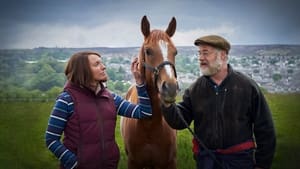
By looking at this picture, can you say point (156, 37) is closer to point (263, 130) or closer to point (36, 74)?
point (263, 130)

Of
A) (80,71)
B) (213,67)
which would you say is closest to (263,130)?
(213,67)

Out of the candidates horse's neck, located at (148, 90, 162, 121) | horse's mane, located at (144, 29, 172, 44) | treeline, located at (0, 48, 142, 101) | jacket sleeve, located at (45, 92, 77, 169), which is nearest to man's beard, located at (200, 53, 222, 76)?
horse's mane, located at (144, 29, 172, 44)

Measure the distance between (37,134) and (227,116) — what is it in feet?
10.8

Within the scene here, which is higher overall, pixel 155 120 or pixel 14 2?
pixel 14 2

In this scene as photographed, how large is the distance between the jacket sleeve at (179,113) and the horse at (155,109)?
11 cm

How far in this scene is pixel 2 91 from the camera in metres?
5.15

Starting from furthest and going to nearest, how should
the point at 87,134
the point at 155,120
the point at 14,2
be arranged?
the point at 14,2
the point at 155,120
the point at 87,134

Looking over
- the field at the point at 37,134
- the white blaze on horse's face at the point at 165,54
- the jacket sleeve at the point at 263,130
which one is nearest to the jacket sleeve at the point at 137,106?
the white blaze on horse's face at the point at 165,54

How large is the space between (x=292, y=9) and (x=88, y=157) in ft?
12.6

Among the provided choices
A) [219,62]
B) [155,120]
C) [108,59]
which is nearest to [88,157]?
[155,120]

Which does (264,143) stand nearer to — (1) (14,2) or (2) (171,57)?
(2) (171,57)

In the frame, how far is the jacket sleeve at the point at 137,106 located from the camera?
112 inches

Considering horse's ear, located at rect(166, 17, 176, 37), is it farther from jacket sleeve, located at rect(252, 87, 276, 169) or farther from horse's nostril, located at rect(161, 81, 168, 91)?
jacket sleeve, located at rect(252, 87, 276, 169)

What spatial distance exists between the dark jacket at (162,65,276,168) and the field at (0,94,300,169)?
2641 millimetres
